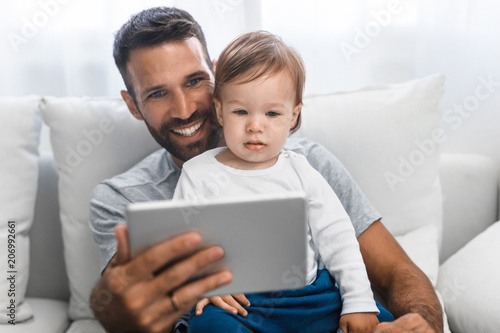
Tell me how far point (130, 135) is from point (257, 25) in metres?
0.64

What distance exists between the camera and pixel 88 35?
74.7 inches

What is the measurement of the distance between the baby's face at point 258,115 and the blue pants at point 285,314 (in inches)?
12.6

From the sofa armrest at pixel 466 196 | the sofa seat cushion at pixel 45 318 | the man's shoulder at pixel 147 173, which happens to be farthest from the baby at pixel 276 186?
the sofa armrest at pixel 466 196

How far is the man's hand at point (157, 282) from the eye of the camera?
3.07ft

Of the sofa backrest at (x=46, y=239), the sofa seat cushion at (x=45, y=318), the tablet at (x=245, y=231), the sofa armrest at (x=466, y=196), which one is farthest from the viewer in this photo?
the sofa armrest at (x=466, y=196)

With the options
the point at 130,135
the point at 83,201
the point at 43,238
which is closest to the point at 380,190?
the point at 130,135

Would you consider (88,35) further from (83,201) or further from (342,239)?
(342,239)

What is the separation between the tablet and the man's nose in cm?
51

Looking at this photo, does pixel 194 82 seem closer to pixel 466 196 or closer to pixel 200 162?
pixel 200 162

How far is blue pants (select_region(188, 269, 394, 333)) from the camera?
112 centimetres

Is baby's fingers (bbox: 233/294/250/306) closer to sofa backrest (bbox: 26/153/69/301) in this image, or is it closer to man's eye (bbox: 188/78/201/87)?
man's eye (bbox: 188/78/201/87)

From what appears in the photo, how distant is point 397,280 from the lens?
4.48 feet

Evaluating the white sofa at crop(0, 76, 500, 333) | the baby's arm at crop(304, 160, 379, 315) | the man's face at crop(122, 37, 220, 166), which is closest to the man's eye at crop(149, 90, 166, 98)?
the man's face at crop(122, 37, 220, 166)

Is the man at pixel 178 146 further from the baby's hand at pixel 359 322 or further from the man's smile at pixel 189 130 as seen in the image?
the baby's hand at pixel 359 322
